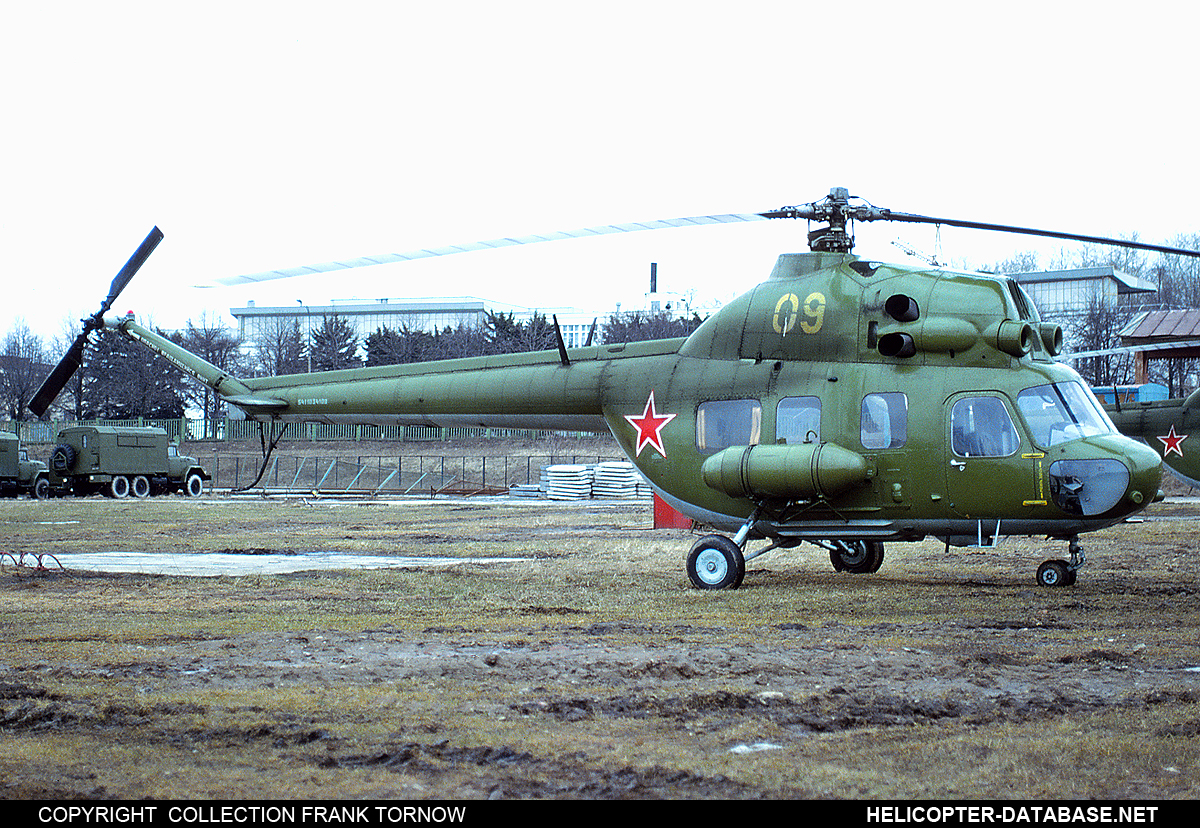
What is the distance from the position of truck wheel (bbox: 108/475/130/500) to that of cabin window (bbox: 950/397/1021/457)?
1671 inches

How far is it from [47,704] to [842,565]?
10.9 metres

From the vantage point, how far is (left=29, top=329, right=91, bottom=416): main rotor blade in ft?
62.7

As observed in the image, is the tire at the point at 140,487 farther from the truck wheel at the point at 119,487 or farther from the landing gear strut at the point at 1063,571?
the landing gear strut at the point at 1063,571

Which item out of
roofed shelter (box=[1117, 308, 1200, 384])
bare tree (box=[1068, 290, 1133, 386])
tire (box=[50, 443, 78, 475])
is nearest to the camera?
roofed shelter (box=[1117, 308, 1200, 384])

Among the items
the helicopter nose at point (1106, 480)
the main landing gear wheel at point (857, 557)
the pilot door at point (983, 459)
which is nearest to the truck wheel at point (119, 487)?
the main landing gear wheel at point (857, 557)

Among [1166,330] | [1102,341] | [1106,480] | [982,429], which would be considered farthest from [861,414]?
[1102,341]

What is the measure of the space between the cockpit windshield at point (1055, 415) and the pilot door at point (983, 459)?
0.67 ft

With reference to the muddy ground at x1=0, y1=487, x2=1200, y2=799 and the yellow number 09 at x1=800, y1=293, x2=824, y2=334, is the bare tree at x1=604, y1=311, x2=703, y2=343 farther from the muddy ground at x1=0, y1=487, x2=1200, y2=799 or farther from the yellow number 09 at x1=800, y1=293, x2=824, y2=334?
the muddy ground at x1=0, y1=487, x2=1200, y2=799

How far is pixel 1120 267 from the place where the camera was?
89250mm

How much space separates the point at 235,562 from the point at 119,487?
3372 centimetres

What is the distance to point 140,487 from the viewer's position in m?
48.8

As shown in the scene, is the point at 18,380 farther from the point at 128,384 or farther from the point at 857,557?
the point at 857,557

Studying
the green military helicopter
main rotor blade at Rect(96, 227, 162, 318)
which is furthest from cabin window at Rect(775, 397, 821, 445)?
main rotor blade at Rect(96, 227, 162, 318)

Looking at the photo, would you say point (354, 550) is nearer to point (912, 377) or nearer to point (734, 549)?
point (734, 549)
